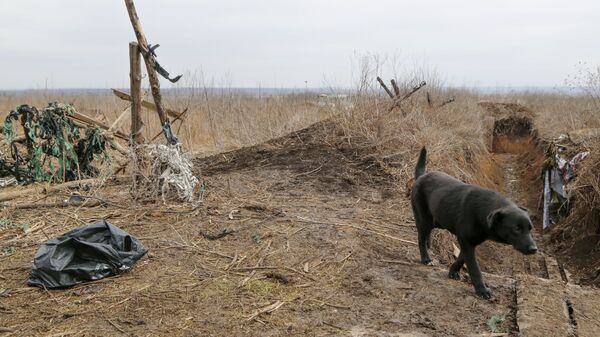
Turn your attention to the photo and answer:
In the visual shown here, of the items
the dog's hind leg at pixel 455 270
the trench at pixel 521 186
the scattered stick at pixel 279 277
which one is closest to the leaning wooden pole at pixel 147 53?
the scattered stick at pixel 279 277

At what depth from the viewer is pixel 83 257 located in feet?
14.1

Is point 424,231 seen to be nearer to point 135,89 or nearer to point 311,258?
point 311,258

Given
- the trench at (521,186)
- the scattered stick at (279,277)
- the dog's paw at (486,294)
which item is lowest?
the trench at (521,186)

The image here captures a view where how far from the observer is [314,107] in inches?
593

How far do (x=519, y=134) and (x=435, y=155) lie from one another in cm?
1351

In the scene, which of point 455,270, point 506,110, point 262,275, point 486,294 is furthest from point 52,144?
point 506,110

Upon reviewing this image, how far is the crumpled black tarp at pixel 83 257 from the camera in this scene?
13.6 ft

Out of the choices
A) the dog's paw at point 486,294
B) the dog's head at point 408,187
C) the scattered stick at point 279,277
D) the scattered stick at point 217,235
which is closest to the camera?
the dog's paw at point 486,294

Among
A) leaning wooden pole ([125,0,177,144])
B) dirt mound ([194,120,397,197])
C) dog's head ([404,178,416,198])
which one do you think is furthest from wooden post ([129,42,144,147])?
dog's head ([404,178,416,198])

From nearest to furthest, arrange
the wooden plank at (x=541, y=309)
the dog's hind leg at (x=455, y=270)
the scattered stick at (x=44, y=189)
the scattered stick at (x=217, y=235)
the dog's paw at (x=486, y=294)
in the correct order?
the wooden plank at (x=541, y=309) < the dog's paw at (x=486, y=294) < the dog's hind leg at (x=455, y=270) < the scattered stick at (x=217, y=235) < the scattered stick at (x=44, y=189)

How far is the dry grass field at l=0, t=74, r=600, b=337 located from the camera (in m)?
3.66

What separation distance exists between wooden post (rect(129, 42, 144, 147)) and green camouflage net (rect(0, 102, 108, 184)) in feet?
4.88

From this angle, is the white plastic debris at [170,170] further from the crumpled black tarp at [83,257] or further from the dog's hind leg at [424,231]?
the dog's hind leg at [424,231]

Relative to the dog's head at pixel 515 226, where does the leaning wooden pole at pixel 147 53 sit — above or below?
above
